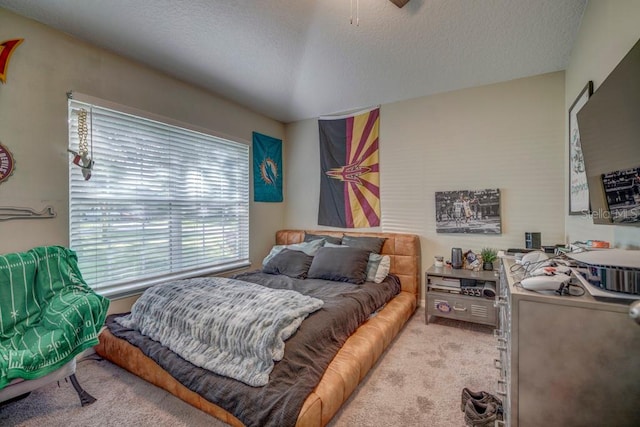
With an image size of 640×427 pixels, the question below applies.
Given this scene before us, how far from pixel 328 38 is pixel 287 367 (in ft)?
7.83

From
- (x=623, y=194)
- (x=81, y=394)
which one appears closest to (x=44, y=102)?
(x=81, y=394)

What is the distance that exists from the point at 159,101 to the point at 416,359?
3.39 m

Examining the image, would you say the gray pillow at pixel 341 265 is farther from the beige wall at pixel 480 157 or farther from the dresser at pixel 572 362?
the dresser at pixel 572 362

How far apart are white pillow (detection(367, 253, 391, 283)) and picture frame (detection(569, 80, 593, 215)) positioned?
167 centimetres

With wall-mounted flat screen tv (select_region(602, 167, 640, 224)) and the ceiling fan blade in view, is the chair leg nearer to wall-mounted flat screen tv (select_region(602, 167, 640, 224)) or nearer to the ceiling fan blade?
wall-mounted flat screen tv (select_region(602, 167, 640, 224))

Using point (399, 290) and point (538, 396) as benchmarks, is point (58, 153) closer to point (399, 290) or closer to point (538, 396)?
point (538, 396)

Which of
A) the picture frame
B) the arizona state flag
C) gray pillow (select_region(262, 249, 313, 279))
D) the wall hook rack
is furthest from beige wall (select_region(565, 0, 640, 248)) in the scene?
the wall hook rack

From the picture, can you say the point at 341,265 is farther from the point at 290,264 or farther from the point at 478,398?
the point at 478,398

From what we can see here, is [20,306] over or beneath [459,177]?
beneath

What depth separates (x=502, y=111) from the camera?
9.67ft

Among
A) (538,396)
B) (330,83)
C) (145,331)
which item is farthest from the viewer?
(330,83)

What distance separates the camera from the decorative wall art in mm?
2969

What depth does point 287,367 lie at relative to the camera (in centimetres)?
152

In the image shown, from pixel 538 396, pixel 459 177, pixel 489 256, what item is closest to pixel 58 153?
pixel 538 396
